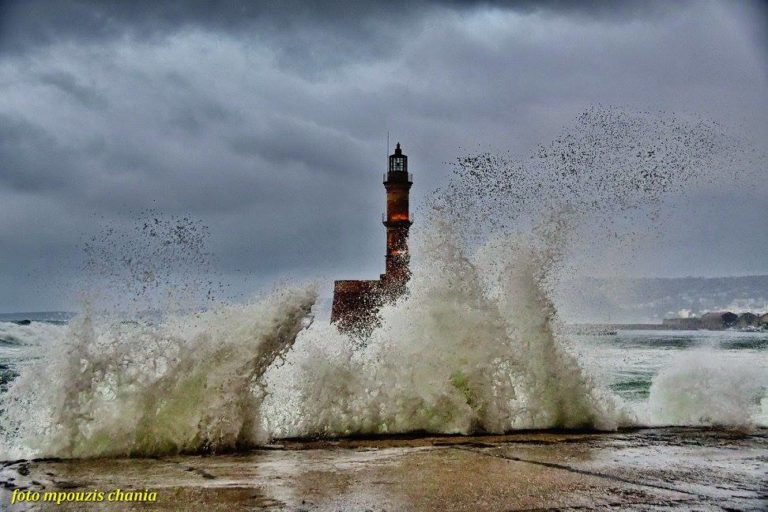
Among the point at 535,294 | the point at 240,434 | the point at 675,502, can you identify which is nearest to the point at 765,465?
the point at 675,502

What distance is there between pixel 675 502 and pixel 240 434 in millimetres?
3642

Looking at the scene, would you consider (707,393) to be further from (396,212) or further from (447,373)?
(396,212)

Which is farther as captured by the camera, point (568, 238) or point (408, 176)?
point (408, 176)

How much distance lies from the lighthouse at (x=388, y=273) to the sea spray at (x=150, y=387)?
20.5 meters

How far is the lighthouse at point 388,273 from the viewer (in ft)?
91.8

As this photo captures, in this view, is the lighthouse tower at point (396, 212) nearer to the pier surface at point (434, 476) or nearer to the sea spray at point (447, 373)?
the sea spray at point (447, 373)

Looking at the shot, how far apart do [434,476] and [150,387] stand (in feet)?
9.43

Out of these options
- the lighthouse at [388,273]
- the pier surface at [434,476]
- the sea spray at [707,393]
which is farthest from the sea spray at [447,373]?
the lighthouse at [388,273]

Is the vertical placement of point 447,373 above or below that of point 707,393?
above

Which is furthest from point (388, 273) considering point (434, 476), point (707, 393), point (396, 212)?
point (434, 476)

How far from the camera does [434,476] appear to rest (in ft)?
15.1

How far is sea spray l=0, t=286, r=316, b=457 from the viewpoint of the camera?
5.79 m

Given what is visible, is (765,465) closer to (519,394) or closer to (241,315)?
(519,394)

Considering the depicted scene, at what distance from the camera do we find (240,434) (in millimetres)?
6102
